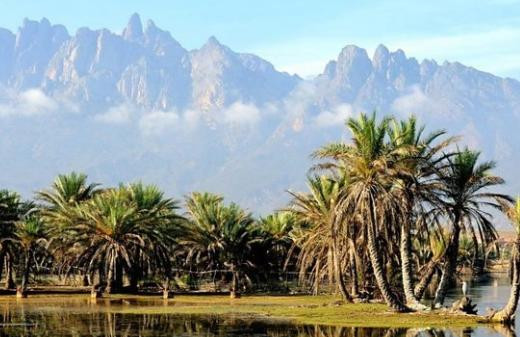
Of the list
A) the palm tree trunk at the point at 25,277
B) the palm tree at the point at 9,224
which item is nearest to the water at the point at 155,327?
the palm tree trunk at the point at 25,277

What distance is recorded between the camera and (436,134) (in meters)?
44.8

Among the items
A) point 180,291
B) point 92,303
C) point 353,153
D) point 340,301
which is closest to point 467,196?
point 353,153

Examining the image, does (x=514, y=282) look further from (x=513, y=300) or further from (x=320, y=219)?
(x=320, y=219)

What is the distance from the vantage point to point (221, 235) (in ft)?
218

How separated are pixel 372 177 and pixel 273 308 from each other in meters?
9.97

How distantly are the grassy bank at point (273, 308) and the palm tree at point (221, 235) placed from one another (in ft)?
19.5

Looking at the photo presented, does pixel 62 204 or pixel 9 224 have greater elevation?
pixel 62 204

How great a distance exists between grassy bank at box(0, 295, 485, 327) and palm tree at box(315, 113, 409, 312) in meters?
2.71

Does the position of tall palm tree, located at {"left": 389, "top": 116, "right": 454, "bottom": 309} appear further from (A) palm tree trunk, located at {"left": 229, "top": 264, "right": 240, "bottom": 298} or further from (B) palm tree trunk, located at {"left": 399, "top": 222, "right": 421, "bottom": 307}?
(A) palm tree trunk, located at {"left": 229, "top": 264, "right": 240, "bottom": 298}

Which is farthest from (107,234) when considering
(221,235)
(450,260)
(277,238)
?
(450,260)

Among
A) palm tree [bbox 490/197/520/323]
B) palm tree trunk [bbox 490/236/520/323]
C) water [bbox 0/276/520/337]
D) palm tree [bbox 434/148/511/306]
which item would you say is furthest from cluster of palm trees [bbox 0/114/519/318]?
water [bbox 0/276/520/337]

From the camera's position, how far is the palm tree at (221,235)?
66000 mm

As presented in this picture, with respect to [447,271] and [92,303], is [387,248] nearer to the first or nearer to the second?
[447,271]

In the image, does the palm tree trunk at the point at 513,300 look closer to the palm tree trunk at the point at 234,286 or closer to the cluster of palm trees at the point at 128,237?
the palm tree trunk at the point at 234,286
